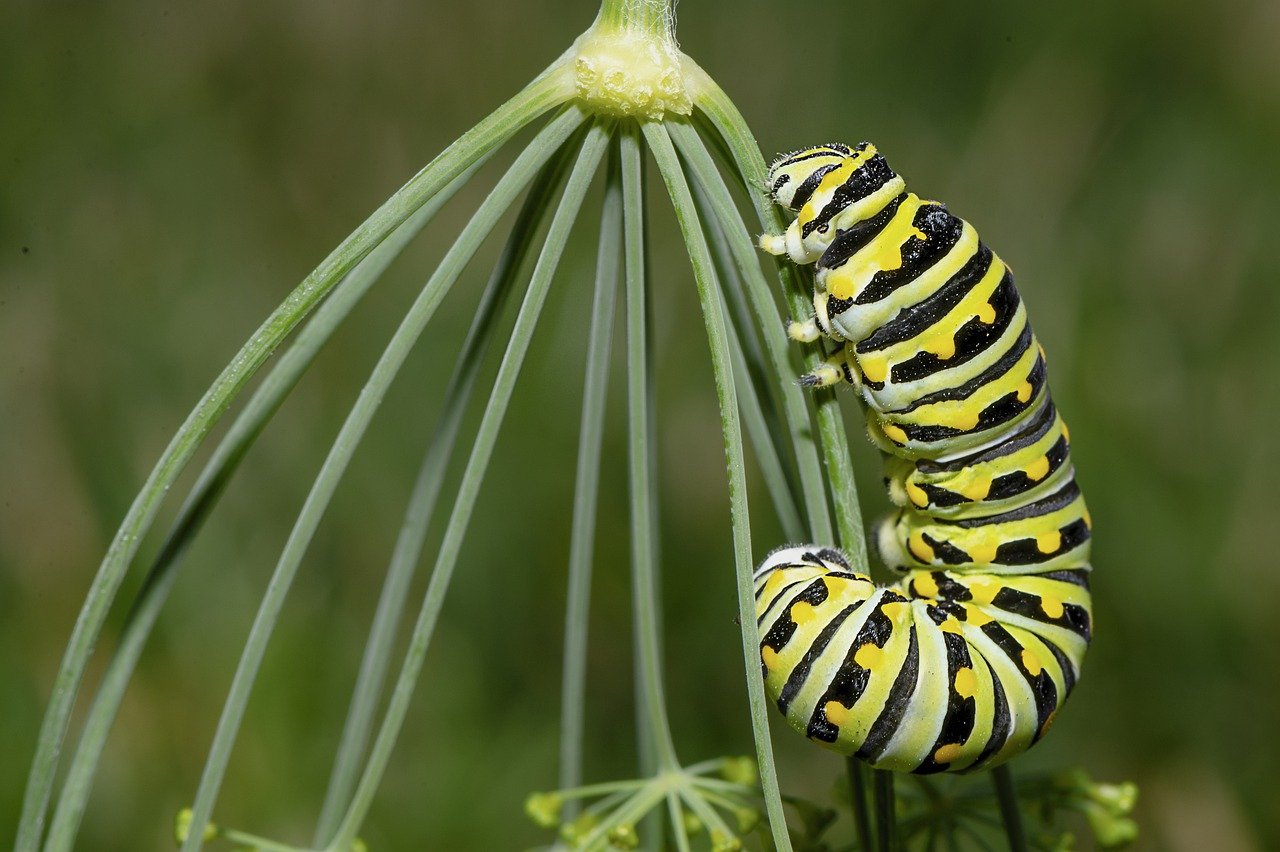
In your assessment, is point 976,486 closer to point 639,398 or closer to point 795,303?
point 795,303

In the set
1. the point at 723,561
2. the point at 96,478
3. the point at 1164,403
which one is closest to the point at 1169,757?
the point at 1164,403

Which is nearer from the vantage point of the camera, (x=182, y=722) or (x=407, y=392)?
(x=182, y=722)

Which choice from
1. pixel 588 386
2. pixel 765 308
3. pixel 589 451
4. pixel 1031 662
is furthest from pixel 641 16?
pixel 1031 662

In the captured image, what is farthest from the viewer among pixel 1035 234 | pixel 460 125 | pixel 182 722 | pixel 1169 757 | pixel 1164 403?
pixel 460 125

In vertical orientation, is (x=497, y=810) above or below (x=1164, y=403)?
below

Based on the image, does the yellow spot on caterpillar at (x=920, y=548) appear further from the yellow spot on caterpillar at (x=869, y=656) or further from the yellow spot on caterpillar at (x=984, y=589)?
the yellow spot on caterpillar at (x=869, y=656)

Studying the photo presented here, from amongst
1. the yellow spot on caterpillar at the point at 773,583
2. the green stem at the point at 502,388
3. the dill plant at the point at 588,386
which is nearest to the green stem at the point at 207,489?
the dill plant at the point at 588,386

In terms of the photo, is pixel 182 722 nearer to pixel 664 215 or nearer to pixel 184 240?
pixel 184 240

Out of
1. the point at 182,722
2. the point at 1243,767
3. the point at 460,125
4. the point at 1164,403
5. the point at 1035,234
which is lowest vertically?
A: the point at 1243,767
